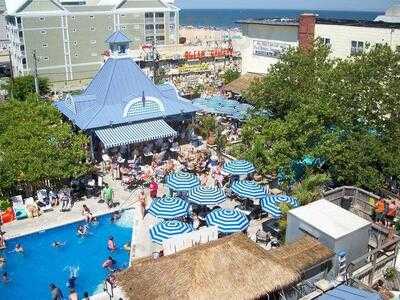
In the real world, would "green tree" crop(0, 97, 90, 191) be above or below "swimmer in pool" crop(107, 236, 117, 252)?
above

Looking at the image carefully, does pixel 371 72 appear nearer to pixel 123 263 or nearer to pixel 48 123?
pixel 123 263

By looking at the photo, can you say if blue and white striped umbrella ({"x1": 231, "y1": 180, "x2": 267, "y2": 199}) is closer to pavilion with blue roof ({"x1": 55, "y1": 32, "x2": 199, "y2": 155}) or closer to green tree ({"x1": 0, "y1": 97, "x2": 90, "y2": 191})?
green tree ({"x1": 0, "y1": 97, "x2": 90, "y2": 191})

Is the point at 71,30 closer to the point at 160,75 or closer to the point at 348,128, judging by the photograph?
the point at 160,75

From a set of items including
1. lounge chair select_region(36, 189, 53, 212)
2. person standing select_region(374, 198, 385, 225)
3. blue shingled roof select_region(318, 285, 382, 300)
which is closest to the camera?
blue shingled roof select_region(318, 285, 382, 300)

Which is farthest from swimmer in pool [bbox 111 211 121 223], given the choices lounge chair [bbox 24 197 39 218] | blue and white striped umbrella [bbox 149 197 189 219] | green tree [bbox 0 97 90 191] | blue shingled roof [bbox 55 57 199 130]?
blue shingled roof [bbox 55 57 199 130]

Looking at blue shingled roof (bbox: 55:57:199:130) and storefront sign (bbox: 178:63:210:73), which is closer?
blue shingled roof (bbox: 55:57:199:130)

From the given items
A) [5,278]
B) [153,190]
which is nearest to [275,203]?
[153,190]
